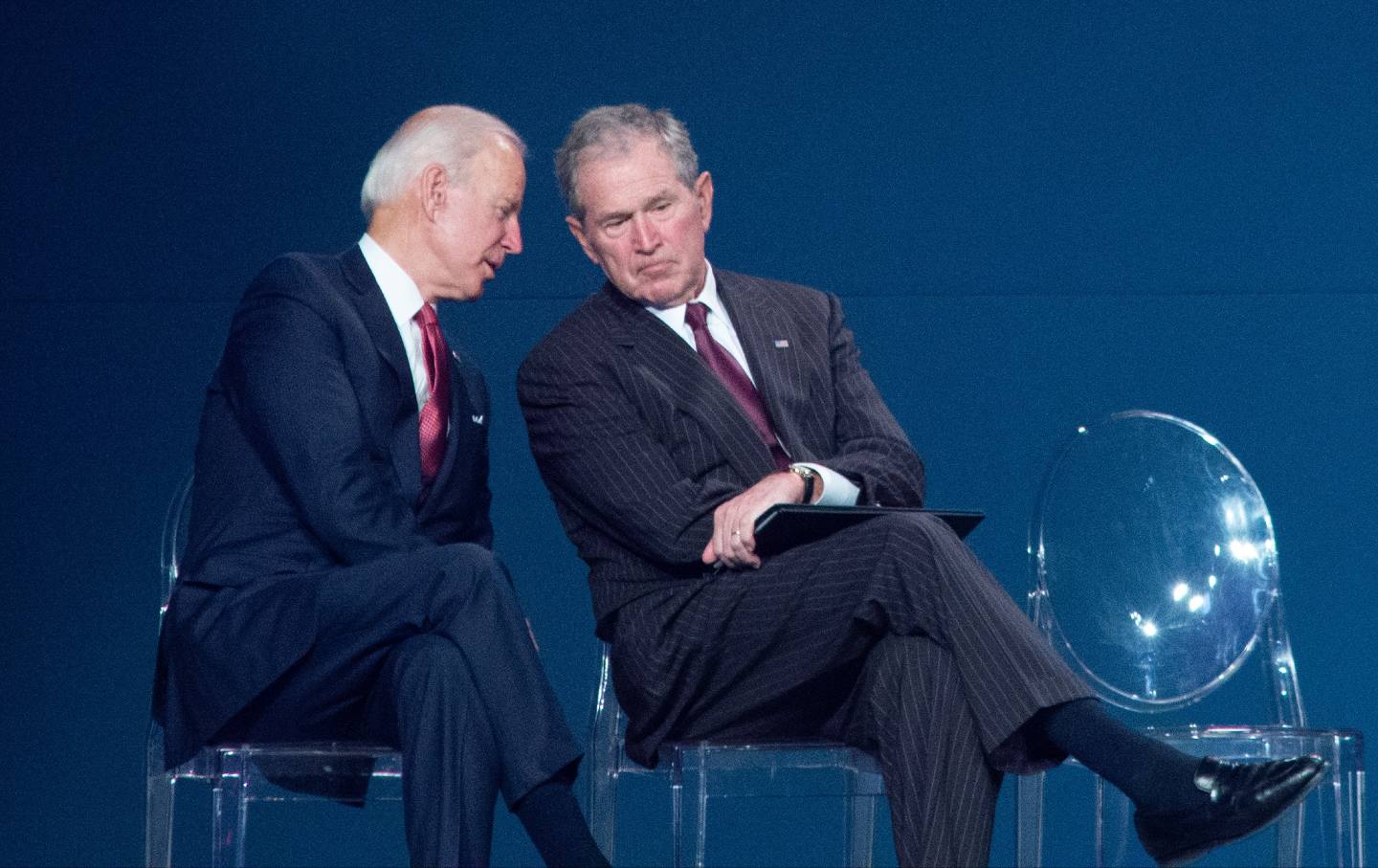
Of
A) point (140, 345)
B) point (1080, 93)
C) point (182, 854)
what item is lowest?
point (182, 854)

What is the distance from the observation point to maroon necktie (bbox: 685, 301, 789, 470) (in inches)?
102

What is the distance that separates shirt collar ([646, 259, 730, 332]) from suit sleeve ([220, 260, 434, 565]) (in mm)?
523

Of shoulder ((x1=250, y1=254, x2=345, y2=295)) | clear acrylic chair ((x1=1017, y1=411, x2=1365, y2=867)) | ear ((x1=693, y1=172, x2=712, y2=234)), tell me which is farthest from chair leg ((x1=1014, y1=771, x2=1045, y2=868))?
shoulder ((x1=250, y1=254, x2=345, y2=295))

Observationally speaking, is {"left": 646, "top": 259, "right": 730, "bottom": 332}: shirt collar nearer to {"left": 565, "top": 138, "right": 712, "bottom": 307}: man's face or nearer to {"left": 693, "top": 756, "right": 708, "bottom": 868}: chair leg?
{"left": 565, "top": 138, "right": 712, "bottom": 307}: man's face

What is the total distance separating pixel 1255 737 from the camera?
238cm

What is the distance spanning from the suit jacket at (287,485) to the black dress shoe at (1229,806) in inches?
38.8

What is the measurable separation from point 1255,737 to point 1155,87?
58.0 inches

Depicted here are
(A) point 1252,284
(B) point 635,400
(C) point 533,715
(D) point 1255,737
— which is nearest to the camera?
(C) point 533,715

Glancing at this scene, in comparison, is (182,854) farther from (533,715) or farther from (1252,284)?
(1252,284)

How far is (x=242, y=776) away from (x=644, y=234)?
994mm

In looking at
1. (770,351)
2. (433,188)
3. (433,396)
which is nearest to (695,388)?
(770,351)

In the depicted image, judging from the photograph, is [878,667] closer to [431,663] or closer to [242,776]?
[431,663]

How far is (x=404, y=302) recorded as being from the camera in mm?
2502

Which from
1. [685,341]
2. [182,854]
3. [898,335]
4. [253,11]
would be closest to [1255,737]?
[685,341]
